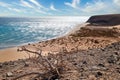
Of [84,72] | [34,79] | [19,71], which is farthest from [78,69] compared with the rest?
[19,71]

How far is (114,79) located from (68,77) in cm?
133

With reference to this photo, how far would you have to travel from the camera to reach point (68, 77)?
7.12m

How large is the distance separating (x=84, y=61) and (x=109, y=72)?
161 centimetres

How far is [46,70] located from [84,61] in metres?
1.81

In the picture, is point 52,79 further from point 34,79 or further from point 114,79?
point 114,79

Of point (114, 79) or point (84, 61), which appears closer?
point (114, 79)

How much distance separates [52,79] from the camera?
6969 millimetres

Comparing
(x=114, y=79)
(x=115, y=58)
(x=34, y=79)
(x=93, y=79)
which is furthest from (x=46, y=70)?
(x=115, y=58)

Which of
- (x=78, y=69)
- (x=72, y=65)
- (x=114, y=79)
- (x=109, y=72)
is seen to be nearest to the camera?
(x=114, y=79)

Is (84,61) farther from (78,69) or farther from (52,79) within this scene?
(52,79)

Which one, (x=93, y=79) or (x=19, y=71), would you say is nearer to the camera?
(x=93, y=79)

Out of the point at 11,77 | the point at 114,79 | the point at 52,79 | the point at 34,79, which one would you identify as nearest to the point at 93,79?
the point at 114,79

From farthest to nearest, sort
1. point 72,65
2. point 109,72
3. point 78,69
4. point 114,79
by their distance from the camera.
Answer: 1. point 72,65
2. point 78,69
3. point 109,72
4. point 114,79

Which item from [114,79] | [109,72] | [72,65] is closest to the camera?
[114,79]
